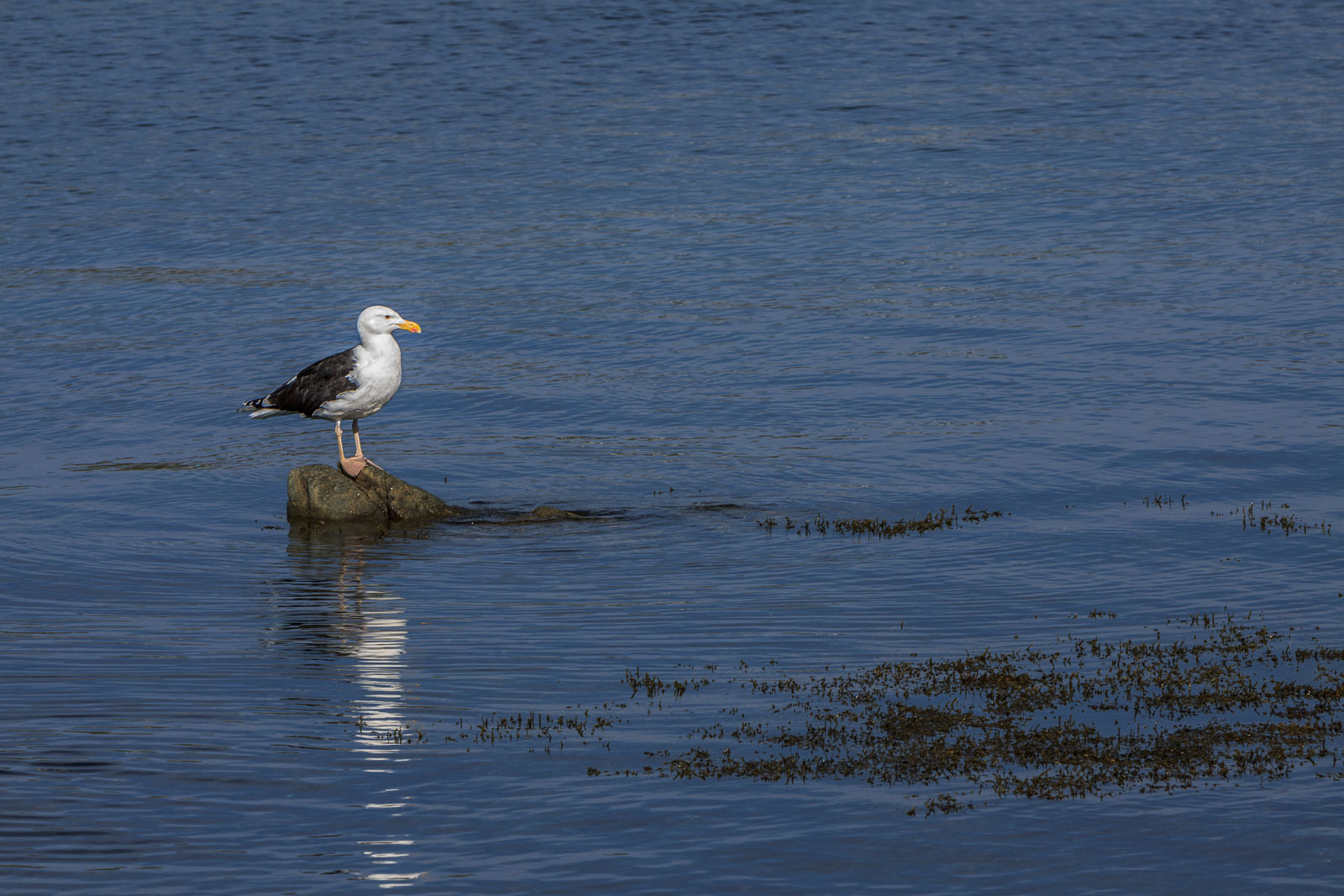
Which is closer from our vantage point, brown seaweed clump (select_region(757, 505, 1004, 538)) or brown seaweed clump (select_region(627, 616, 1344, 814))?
brown seaweed clump (select_region(627, 616, 1344, 814))

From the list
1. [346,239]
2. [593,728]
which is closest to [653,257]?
[346,239]

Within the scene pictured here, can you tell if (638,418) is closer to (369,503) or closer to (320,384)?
(369,503)

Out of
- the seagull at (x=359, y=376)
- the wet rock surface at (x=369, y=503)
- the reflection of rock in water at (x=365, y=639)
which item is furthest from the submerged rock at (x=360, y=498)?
the reflection of rock in water at (x=365, y=639)

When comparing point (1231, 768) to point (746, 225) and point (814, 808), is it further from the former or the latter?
point (746, 225)

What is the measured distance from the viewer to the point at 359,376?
20.2 meters

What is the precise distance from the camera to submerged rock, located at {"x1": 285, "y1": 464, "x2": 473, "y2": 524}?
20547mm

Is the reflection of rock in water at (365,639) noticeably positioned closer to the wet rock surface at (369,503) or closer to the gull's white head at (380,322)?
the wet rock surface at (369,503)

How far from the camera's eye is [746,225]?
1602 inches

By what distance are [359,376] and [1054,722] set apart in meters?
10.7

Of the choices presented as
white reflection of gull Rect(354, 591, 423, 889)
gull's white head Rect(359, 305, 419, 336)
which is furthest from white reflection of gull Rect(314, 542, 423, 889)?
gull's white head Rect(359, 305, 419, 336)

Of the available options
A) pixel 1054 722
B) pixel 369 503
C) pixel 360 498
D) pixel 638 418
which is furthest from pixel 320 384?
pixel 1054 722

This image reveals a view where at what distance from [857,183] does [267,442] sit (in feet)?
74.4

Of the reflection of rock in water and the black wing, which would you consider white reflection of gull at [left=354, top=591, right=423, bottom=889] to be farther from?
the black wing

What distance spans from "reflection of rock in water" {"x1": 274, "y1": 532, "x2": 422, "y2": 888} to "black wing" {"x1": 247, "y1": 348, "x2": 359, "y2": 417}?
1717mm
